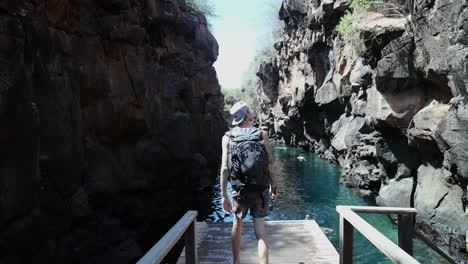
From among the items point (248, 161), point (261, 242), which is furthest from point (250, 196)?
point (261, 242)

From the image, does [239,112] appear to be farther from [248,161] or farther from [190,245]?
[190,245]

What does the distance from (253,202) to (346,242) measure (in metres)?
1.09

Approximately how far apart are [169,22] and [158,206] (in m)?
8.59

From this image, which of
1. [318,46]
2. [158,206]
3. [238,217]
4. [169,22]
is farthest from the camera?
[318,46]

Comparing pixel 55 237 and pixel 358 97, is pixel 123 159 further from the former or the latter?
pixel 358 97

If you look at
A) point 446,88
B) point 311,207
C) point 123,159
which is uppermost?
point 446,88

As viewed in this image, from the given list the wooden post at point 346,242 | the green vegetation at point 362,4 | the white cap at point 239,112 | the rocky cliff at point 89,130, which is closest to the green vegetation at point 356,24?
the green vegetation at point 362,4

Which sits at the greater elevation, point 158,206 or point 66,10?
point 66,10

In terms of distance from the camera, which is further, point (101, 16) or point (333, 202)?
point (333, 202)

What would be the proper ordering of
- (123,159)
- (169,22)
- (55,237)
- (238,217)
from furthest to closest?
(169,22), (123,159), (55,237), (238,217)

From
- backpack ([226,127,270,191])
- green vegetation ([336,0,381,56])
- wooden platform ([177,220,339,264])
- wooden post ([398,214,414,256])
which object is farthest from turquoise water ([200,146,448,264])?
backpack ([226,127,270,191])

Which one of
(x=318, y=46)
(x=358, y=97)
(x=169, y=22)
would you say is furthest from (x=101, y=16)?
(x=318, y=46)

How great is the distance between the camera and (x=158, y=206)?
14.6 metres

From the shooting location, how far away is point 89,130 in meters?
10.7
